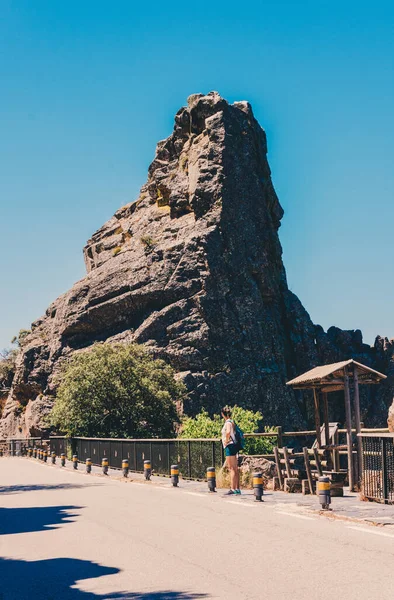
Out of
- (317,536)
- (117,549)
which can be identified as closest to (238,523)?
(317,536)

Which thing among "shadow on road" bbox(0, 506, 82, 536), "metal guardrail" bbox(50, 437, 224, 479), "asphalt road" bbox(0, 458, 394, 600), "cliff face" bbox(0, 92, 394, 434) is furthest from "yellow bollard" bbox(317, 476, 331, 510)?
"cliff face" bbox(0, 92, 394, 434)

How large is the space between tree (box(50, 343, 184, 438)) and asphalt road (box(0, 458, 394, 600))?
2583 centimetres

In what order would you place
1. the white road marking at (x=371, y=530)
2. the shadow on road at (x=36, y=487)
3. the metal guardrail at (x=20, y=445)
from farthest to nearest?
the metal guardrail at (x=20, y=445)
the shadow on road at (x=36, y=487)
the white road marking at (x=371, y=530)

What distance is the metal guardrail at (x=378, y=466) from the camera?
44.9 feet

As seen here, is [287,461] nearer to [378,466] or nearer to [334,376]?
[334,376]

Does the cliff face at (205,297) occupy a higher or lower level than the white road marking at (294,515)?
higher

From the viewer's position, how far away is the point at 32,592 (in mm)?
7273

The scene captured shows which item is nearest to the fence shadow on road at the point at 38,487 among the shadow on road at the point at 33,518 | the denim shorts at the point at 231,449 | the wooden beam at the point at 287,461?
the shadow on road at the point at 33,518

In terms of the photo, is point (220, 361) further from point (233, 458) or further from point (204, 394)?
point (233, 458)

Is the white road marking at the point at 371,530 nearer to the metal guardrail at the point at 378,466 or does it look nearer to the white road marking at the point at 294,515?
the white road marking at the point at 294,515

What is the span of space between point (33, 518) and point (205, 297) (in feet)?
160

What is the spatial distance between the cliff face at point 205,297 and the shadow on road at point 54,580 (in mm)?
48271

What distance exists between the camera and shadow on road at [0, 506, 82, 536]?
12.3m

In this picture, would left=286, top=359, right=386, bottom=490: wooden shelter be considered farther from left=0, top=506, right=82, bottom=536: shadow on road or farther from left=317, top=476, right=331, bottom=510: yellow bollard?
left=0, top=506, right=82, bottom=536: shadow on road
